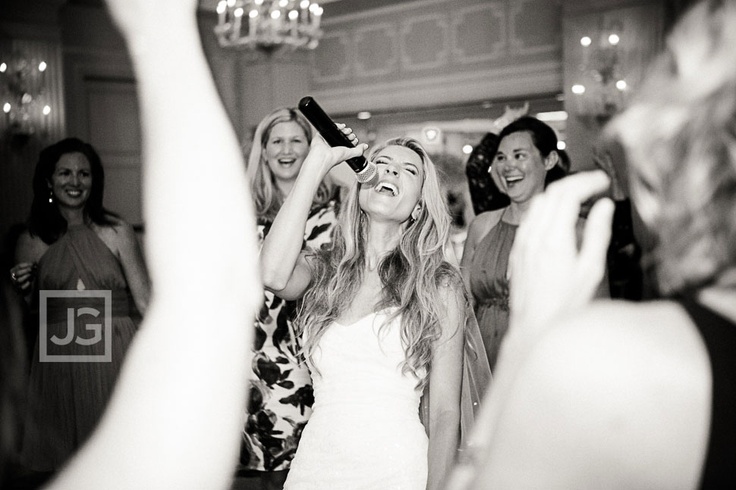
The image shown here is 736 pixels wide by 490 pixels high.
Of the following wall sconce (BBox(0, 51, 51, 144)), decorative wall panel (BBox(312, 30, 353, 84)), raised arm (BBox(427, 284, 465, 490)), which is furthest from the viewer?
decorative wall panel (BBox(312, 30, 353, 84))

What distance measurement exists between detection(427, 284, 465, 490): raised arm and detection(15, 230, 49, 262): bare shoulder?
3.75 ft

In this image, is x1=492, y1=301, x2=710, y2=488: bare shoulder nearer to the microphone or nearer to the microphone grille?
the microphone

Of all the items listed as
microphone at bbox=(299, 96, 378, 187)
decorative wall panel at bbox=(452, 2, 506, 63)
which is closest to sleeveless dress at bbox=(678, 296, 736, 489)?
microphone at bbox=(299, 96, 378, 187)

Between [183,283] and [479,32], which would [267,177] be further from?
[479,32]

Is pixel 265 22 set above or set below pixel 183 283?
above

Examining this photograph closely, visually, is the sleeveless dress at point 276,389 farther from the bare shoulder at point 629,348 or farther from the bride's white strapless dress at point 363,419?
the bare shoulder at point 629,348

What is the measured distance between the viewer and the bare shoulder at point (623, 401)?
1.30 ft

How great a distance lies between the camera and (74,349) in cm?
171

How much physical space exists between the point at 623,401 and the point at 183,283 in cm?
27

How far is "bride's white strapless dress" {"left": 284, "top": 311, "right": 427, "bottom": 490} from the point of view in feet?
3.71

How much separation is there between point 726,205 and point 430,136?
331cm

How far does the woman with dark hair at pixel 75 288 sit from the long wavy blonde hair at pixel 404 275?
605mm

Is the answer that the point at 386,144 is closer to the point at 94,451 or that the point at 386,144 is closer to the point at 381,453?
the point at 381,453

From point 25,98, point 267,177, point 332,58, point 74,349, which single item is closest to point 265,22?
point 25,98
